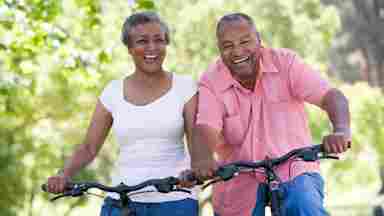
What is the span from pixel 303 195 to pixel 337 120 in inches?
16.7

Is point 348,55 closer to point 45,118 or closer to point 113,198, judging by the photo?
point 45,118

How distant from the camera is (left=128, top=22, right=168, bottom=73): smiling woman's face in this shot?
17.0 feet

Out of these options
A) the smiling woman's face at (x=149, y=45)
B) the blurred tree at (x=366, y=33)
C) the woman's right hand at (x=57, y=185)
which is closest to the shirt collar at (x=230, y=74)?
the smiling woman's face at (x=149, y=45)

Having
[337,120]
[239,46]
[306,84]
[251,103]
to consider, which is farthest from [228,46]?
[337,120]

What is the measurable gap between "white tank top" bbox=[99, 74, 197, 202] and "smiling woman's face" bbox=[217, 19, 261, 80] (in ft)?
1.07

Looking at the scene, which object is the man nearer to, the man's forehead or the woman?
the man's forehead

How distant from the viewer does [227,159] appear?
17.3ft

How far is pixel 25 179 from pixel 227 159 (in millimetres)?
17276

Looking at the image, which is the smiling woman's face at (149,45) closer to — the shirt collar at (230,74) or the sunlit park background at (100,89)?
the shirt collar at (230,74)

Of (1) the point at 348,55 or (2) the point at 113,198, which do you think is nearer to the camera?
(2) the point at 113,198

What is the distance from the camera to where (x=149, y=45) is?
5.17 m

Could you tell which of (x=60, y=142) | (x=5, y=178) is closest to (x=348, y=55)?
(x=60, y=142)

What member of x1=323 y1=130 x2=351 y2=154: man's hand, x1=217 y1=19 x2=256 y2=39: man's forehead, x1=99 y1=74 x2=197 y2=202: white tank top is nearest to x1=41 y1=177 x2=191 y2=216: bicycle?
x1=99 y1=74 x2=197 y2=202: white tank top

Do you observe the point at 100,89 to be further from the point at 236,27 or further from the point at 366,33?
the point at 366,33
